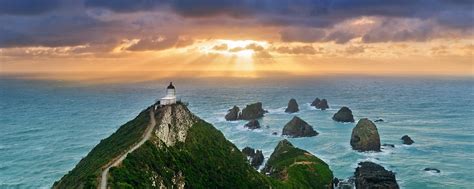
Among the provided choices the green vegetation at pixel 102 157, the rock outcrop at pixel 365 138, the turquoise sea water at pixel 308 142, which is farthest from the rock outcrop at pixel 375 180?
the green vegetation at pixel 102 157

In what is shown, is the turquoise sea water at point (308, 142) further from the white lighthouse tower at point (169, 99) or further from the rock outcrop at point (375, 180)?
the white lighthouse tower at point (169, 99)

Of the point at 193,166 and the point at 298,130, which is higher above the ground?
the point at 193,166

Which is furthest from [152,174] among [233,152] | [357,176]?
[357,176]

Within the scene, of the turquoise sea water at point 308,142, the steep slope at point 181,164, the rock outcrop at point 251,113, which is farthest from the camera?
the rock outcrop at point 251,113

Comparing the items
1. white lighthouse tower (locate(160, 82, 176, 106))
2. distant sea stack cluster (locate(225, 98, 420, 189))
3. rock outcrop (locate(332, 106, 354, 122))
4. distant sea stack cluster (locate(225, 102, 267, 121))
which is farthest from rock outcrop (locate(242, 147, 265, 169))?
rock outcrop (locate(332, 106, 354, 122))

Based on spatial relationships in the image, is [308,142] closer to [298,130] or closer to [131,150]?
[298,130]

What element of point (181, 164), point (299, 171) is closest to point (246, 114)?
point (299, 171)

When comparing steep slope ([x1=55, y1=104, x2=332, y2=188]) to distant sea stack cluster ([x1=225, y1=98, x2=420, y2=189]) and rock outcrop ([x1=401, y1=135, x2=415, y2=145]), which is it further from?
rock outcrop ([x1=401, y1=135, x2=415, y2=145])
